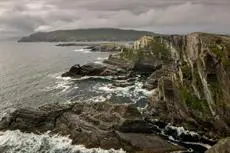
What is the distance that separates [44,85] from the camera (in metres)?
98.9

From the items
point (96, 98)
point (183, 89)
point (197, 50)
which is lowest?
point (96, 98)

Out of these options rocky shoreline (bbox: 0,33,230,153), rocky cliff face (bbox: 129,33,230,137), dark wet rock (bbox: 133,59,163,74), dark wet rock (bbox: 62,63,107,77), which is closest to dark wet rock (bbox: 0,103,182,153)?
rocky shoreline (bbox: 0,33,230,153)

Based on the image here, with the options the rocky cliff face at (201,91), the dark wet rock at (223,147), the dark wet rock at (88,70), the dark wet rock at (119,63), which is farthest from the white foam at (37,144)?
the dark wet rock at (119,63)

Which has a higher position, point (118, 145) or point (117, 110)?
point (117, 110)

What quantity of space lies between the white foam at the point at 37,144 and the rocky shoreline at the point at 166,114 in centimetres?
107

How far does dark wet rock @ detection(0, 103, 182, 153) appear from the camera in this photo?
4650 cm

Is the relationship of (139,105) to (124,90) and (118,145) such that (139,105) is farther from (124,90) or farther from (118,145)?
(118,145)

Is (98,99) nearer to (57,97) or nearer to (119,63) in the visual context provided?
(57,97)

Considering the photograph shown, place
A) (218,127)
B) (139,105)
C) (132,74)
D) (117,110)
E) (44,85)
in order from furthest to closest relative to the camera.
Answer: (132,74) → (44,85) → (139,105) → (117,110) → (218,127)

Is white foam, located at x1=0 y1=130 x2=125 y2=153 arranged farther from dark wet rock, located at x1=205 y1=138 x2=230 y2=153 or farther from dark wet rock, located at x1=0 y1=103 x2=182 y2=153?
dark wet rock, located at x1=205 y1=138 x2=230 y2=153

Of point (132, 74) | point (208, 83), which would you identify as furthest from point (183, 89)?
point (132, 74)

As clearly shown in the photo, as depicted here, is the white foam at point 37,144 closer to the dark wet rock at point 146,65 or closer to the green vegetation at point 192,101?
the green vegetation at point 192,101

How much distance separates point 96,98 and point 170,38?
4226 cm

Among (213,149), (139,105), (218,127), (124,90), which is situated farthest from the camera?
(124,90)
